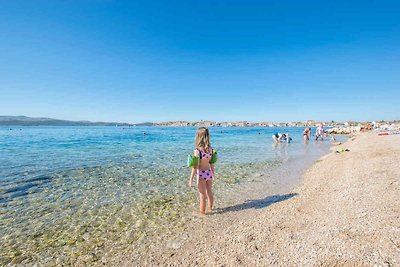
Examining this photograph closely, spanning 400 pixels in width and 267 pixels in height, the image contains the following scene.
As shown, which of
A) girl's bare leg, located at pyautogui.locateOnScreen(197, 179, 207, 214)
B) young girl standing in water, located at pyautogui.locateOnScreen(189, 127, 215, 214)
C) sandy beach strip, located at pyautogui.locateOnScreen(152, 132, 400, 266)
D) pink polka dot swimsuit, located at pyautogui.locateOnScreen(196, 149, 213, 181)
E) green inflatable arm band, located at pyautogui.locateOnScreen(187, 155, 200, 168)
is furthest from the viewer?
girl's bare leg, located at pyautogui.locateOnScreen(197, 179, 207, 214)

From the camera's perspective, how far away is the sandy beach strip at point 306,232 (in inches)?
166

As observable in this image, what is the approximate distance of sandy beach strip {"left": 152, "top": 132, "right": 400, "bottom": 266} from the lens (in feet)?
13.8

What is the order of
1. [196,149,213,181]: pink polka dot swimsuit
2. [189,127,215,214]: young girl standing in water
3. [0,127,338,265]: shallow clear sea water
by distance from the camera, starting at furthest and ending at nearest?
1. [196,149,213,181]: pink polka dot swimsuit
2. [189,127,215,214]: young girl standing in water
3. [0,127,338,265]: shallow clear sea water

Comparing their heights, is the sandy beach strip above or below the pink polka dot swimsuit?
below

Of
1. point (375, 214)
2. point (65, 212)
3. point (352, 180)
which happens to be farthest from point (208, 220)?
point (352, 180)

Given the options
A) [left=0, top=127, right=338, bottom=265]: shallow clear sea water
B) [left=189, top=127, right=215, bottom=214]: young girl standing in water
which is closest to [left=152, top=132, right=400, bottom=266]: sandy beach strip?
[left=189, top=127, right=215, bottom=214]: young girl standing in water

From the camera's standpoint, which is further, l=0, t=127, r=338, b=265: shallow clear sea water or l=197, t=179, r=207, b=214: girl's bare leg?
l=197, t=179, r=207, b=214: girl's bare leg

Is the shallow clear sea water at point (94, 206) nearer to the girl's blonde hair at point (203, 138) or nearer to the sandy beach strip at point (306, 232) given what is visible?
the sandy beach strip at point (306, 232)

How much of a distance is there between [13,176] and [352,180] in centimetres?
1695

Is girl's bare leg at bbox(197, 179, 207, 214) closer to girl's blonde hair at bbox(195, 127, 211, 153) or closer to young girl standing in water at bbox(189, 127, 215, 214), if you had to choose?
young girl standing in water at bbox(189, 127, 215, 214)

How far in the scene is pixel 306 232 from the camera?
205 inches

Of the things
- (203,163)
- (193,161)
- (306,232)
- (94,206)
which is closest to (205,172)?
(203,163)

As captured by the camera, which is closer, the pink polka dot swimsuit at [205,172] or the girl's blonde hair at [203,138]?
the girl's blonde hair at [203,138]

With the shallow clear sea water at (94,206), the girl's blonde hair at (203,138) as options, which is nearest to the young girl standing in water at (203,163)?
the girl's blonde hair at (203,138)
